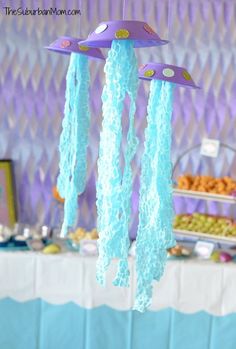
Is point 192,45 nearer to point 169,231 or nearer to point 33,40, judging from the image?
point 33,40

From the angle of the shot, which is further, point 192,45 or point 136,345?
point 192,45

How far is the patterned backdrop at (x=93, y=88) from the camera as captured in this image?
417cm

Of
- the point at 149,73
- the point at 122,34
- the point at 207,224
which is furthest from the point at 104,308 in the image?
the point at 122,34

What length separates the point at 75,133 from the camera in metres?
2.55

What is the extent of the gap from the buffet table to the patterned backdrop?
0.78m

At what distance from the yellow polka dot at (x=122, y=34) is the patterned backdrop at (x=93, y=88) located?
88.8 inches

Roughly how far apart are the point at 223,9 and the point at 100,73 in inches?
37.3

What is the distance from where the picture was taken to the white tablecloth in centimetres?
356

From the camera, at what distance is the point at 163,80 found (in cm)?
238

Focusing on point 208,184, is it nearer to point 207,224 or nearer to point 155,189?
point 207,224

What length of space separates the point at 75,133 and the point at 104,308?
1.41 m

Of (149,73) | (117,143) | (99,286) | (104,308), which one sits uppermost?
(149,73)

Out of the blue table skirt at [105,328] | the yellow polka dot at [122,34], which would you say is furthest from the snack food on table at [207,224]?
the yellow polka dot at [122,34]

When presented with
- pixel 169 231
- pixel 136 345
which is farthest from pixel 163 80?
pixel 136 345
